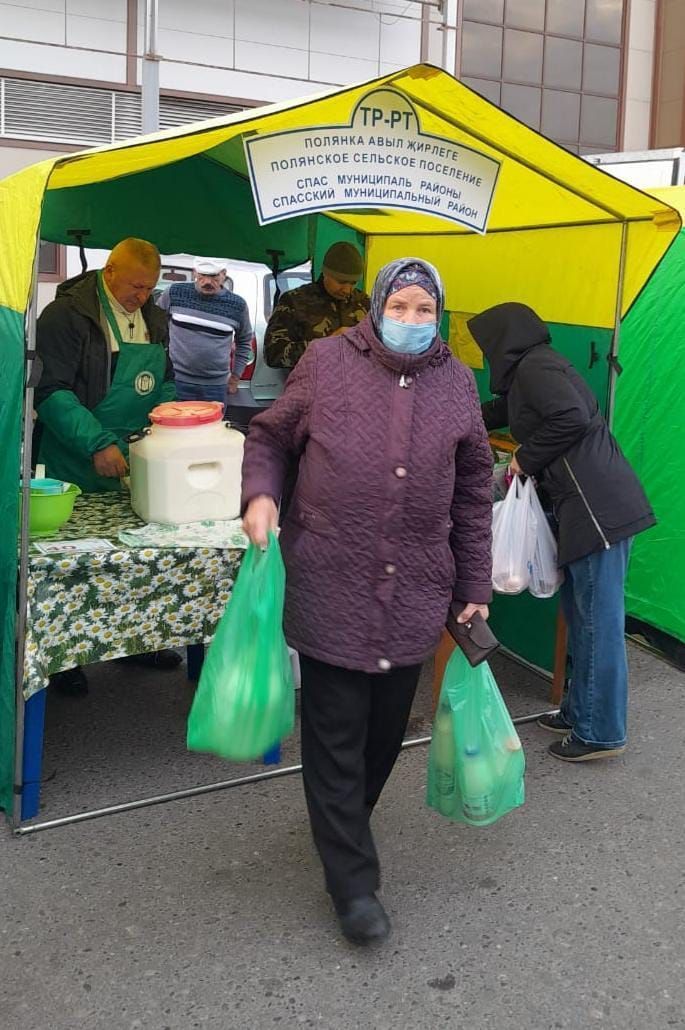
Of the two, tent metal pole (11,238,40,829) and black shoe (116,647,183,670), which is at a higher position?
tent metal pole (11,238,40,829)

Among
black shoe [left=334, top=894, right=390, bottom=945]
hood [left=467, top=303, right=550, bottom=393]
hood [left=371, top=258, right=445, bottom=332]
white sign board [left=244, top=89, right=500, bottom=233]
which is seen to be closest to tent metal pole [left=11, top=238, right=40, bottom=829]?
white sign board [left=244, top=89, right=500, bottom=233]

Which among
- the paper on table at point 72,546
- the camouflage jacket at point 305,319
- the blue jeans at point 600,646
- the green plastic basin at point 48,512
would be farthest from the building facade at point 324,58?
the blue jeans at point 600,646

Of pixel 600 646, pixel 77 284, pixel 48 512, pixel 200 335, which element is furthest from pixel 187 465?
pixel 200 335

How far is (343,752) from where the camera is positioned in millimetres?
2740

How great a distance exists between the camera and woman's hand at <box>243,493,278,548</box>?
260 cm

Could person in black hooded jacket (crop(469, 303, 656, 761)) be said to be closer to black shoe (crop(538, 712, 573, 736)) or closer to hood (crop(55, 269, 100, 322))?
black shoe (crop(538, 712, 573, 736))

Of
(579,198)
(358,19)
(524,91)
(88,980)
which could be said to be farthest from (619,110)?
(88,980)

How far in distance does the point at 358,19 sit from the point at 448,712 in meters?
12.2

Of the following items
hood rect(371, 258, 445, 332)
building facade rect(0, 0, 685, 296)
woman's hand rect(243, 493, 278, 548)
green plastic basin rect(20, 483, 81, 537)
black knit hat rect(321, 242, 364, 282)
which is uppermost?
building facade rect(0, 0, 685, 296)

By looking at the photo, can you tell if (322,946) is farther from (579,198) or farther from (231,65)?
(231,65)

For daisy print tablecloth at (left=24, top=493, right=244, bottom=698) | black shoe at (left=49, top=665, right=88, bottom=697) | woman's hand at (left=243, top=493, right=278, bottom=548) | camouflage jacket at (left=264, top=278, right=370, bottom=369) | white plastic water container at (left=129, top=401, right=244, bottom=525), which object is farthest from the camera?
camouflage jacket at (left=264, top=278, right=370, bottom=369)

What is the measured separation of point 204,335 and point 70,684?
1922 mm

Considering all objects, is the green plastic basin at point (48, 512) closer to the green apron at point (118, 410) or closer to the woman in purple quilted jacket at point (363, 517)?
the green apron at point (118, 410)

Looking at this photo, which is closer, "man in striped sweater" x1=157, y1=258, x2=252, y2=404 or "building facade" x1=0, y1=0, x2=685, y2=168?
"man in striped sweater" x1=157, y1=258, x2=252, y2=404
